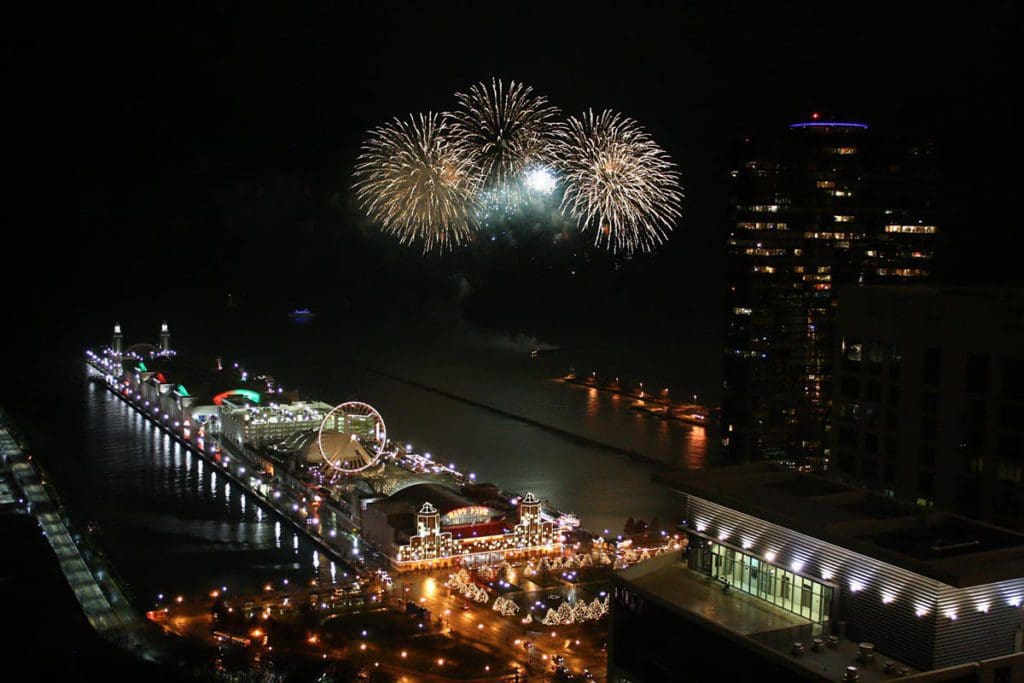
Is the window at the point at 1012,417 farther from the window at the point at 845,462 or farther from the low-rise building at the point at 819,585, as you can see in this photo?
the low-rise building at the point at 819,585

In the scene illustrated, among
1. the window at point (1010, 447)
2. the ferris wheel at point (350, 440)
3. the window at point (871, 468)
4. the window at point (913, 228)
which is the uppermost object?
the window at point (913, 228)

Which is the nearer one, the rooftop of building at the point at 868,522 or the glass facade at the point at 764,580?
the rooftop of building at the point at 868,522

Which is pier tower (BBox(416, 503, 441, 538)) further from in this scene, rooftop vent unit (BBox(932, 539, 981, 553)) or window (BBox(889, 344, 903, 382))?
rooftop vent unit (BBox(932, 539, 981, 553))

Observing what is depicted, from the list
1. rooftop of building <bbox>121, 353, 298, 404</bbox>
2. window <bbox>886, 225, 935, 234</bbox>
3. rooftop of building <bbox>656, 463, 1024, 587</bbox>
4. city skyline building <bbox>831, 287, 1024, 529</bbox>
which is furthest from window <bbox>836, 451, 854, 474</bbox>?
rooftop of building <bbox>121, 353, 298, 404</bbox>

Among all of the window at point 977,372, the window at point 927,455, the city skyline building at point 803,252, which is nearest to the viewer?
the window at point 977,372

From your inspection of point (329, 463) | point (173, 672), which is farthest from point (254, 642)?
point (329, 463)

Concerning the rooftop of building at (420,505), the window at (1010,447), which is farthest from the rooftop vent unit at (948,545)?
the rooftop of building at (420,505)

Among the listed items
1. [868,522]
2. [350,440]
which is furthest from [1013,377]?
[350,440]

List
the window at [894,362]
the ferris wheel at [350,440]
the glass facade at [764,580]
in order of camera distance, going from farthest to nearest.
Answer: the ferris wheel at [350,440], the window at [894,362], the glass facade at [764,580]
